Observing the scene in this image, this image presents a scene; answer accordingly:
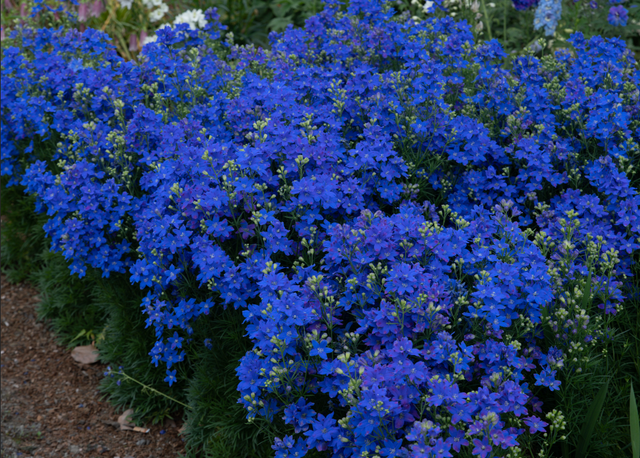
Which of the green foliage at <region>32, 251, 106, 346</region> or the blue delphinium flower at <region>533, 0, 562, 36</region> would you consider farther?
the blue delphinium flower at <region>533, 0, 562, 36</region>

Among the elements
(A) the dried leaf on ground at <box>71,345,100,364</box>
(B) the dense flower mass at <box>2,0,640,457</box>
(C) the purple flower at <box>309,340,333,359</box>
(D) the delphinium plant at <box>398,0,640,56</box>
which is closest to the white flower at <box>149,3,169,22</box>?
(B) the dense flower mass at <box>2,0,640,457</box>

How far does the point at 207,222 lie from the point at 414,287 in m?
1.13

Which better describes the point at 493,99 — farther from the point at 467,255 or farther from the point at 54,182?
the point at 54,182

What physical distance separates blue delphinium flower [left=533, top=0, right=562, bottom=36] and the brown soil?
4749 millimetres

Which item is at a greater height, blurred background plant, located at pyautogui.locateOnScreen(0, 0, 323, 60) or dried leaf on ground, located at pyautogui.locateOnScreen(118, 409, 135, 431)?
blurred background plant, located at pyautogui.locateOnScreen(0, 0, 323, 60)

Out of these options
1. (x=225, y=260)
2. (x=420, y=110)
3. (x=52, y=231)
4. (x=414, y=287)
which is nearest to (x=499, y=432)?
(x=414, y=287)

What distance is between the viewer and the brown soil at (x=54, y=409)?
145 inches

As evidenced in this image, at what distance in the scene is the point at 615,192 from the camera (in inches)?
129

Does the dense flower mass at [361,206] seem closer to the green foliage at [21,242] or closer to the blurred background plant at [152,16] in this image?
the green foliage at [21,242]

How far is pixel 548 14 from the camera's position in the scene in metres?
5.46

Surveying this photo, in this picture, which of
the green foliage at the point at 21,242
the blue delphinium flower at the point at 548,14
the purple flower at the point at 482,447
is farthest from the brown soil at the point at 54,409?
the blue delphinium flower at the point at 548,14

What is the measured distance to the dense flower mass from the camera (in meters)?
2.55

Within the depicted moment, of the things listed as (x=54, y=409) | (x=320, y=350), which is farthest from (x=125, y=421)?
(x=320, y=350)

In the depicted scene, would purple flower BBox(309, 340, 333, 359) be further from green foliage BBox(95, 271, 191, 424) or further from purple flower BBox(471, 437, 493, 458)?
green foliage BBox(95, 271, 191, 424)
